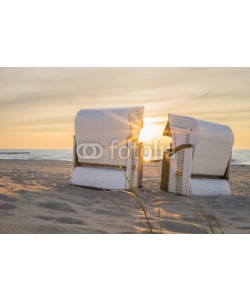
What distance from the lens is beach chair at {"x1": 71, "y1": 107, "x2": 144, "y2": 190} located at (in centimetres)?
682

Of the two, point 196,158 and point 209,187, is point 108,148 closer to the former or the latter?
point 196,158

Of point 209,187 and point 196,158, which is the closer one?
point 196,158

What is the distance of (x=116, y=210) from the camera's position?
4750mm

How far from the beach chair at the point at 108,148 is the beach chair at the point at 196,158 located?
0.75 metres

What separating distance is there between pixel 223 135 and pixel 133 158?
2.01m

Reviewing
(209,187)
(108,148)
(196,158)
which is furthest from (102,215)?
(209,187)

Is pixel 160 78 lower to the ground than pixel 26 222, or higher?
higher

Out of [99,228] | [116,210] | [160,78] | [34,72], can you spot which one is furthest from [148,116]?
[99,228]

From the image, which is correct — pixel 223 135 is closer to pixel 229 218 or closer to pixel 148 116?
pixel 148 116

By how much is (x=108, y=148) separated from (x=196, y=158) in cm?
186

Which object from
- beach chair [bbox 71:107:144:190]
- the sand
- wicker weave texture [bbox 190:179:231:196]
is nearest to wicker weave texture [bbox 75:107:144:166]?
beach chair [bbox 71:107:144:190]

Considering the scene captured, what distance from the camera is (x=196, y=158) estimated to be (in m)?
6.68

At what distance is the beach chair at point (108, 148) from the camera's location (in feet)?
22.4

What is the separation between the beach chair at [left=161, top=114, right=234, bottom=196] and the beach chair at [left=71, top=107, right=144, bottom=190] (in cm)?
75
